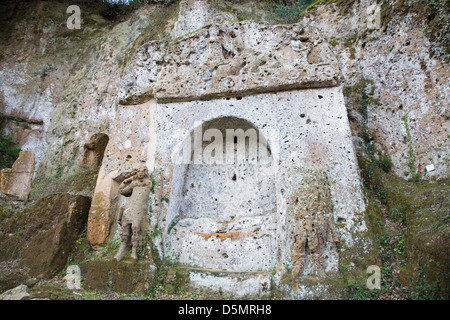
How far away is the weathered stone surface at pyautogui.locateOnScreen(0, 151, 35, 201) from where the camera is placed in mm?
10273

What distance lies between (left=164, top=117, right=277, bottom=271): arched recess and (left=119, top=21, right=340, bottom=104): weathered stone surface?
948mm

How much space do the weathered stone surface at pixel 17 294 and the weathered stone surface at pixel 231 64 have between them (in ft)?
14.8

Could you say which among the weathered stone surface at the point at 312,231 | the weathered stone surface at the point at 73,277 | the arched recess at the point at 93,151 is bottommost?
the weathered stone surface at the point at 73,277

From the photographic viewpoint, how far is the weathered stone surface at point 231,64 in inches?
300

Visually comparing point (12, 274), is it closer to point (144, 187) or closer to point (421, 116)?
point (144, 187)

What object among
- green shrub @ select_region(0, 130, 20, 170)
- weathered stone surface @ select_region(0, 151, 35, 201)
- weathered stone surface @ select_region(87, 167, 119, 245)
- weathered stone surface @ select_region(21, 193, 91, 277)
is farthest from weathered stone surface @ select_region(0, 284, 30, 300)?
green shrub @ select_region(0, 130, 20, 170)

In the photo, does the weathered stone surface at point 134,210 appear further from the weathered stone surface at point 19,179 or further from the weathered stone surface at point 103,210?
the weathered stone surface at point 19,179

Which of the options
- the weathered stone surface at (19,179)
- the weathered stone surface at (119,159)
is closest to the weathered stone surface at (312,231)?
the weathered stone surface at (119,159)

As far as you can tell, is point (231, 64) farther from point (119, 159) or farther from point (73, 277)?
point (73, 277)

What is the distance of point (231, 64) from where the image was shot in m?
8.30

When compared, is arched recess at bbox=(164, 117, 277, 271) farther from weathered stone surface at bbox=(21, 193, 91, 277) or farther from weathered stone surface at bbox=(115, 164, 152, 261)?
weathered stone surface at bbox=(21, 193, 91, 277)

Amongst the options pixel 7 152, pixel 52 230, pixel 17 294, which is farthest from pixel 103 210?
pixel 7 152

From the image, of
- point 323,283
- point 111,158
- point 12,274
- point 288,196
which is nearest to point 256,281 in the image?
point 323,283

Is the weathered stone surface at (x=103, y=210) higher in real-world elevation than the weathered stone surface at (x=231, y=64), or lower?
lower
